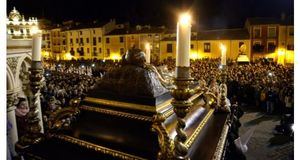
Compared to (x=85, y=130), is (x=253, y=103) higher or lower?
lower

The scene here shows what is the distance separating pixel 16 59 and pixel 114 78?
14.5 ft

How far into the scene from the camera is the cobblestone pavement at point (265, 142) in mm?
7170

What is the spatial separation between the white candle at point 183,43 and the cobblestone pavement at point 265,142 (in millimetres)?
5844

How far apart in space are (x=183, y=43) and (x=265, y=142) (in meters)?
7.78

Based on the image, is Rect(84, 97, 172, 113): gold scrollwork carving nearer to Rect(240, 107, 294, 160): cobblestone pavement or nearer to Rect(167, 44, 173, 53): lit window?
Rect(240, 107, 294, 160): cobblestone pavement

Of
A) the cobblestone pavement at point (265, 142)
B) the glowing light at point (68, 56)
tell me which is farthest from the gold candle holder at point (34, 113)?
the glowing light at point (68, 56)

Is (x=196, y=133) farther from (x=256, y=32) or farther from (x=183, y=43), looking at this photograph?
(x=256, y=32)

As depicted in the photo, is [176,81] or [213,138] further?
[213,138]

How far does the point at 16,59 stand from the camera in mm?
6336

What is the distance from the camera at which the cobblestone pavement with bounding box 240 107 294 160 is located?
717cm

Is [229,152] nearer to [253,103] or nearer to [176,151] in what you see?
[176,151]

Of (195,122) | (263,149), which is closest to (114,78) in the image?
(195,122)

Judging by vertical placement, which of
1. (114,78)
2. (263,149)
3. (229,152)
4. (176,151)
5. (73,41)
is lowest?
(263,149)
